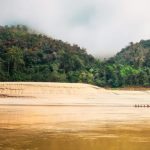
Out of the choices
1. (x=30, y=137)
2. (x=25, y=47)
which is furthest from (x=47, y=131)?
(x=25, y=47)

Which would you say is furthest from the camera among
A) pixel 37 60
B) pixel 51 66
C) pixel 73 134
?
pixel 37 60

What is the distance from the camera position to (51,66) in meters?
62.9

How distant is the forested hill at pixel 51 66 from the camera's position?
60.4 m

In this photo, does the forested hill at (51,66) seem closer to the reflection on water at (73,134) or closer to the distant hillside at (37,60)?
the distant hillside at (37,60)

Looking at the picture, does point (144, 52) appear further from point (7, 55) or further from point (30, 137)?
point (30, 137)

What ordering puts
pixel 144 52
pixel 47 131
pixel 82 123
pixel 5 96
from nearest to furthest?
pixel 47 131, pixel 82 123, pixel 5 96, pixel 144 52

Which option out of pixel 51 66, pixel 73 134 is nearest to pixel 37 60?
pixel 51 66

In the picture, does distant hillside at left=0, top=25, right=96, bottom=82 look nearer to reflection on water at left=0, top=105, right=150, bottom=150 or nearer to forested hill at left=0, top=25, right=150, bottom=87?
forested hill at left=0, top=25, right=150, bottom=87

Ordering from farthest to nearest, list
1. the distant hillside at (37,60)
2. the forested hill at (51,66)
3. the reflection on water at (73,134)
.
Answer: the forested hill at (51,66)
the distant hillside at (37,60)
the reflection on water at (73,134)

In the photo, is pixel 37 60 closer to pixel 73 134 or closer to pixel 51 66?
pixel 51 66

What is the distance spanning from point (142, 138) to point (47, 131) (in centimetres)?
363

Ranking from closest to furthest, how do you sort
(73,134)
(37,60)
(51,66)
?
1. (73,134)
2. (51,66)
3. (37,60)

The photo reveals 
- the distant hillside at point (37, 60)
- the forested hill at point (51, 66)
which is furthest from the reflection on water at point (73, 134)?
the forested hill at point (51, 66)

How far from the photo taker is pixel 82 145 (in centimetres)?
1348
